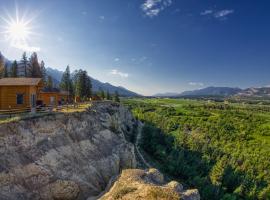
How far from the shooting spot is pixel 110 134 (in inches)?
1674

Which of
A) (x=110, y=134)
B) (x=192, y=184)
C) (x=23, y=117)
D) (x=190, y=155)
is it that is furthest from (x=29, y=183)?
(x=190, y=155)

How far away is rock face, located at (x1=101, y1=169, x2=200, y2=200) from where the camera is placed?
2172cm

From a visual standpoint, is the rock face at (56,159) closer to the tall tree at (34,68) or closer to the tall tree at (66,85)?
the tall tree at (34,68)

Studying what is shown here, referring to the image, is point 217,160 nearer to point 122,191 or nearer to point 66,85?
point 66,85

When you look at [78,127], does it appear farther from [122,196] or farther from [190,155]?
[190,155]

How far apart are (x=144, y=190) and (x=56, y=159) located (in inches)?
419

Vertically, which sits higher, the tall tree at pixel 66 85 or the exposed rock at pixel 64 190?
the tall tree at pixel 66 85

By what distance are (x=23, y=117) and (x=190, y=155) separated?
60.3 m

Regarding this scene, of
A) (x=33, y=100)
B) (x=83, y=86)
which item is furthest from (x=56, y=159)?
(x=83, y=86)

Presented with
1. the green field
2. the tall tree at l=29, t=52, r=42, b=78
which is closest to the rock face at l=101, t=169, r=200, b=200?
the green field

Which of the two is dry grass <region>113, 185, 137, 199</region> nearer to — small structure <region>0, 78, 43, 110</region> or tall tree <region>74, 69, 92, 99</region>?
small structure <region>0, 78, 43, 110</region>

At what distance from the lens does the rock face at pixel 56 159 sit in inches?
978

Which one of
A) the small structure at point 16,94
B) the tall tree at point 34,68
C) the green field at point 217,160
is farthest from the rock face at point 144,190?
the tall tree at point 34,68

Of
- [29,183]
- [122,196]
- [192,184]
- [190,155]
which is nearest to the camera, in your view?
[122,196]
